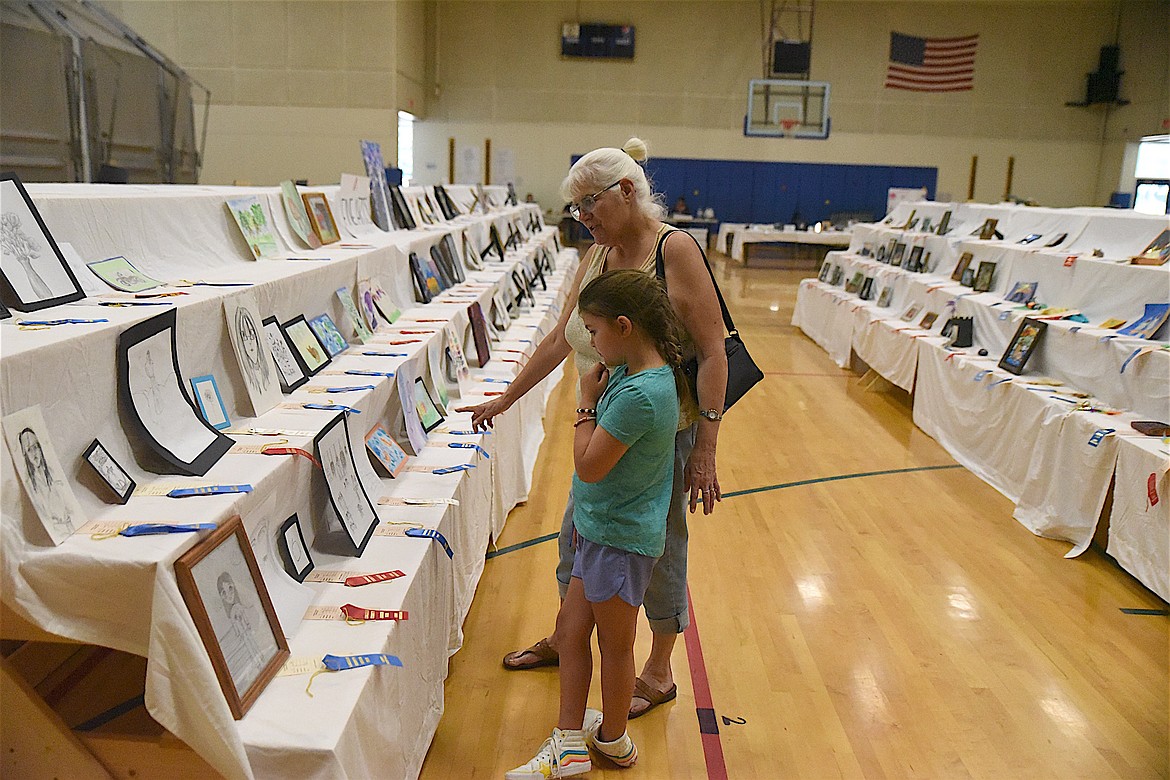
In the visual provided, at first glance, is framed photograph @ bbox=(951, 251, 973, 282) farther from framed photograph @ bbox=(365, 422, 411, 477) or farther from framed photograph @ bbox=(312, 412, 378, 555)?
framed photograph @ bbox=(312, 412, 378, 555)

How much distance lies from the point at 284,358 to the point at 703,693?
1613 mm

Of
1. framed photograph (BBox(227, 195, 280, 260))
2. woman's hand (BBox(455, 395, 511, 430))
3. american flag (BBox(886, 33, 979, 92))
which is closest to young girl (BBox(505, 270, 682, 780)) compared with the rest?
woman's hand (BBox(455, 395, 511, 430))

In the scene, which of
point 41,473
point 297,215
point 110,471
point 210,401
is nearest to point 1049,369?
point 297,215

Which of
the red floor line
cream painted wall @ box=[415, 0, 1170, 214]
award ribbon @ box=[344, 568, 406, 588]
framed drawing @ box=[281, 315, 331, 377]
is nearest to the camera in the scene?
award ribbon @ box=[344, 568, 406, 588]

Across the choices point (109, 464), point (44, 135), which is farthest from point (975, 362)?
point (44, 135)

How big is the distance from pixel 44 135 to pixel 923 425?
784 cm

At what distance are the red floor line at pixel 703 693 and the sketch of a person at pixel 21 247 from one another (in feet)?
6.46

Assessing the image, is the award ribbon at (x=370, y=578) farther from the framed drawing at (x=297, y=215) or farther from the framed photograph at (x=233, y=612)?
the framed drawing at (x=297, y=215)

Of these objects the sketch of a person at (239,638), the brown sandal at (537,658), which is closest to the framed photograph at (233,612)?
the sketch of a person at (239,638)

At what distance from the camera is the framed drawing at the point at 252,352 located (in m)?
2.47

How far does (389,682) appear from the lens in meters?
1.90

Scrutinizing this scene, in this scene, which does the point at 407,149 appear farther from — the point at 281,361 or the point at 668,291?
the point at 668,291

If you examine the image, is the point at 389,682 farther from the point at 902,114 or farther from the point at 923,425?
the point at 902,114

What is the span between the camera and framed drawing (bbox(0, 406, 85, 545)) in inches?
60.5
